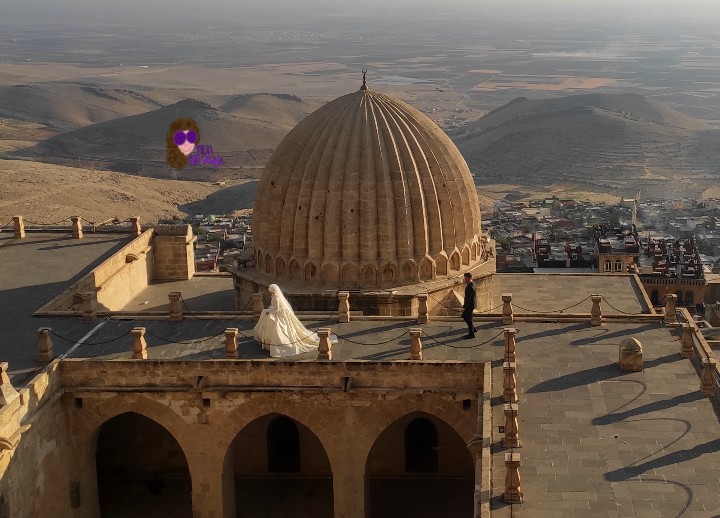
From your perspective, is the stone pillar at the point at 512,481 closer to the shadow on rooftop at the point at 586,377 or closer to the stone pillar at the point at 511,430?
the stone pillar at the point at 511,430

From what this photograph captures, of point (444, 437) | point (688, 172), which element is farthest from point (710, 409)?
point (688, 172)

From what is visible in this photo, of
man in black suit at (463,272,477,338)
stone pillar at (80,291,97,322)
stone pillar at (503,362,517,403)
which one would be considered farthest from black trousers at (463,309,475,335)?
stone pillar at (80,291,97,322)

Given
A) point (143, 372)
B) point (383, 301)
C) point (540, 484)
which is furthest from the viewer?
point (383, 301)

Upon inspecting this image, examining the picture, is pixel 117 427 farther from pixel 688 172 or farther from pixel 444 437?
pixel 688 172

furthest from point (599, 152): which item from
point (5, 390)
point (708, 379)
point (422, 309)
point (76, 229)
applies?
point (5, 390)

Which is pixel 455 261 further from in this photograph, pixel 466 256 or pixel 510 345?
pixel 510 345
